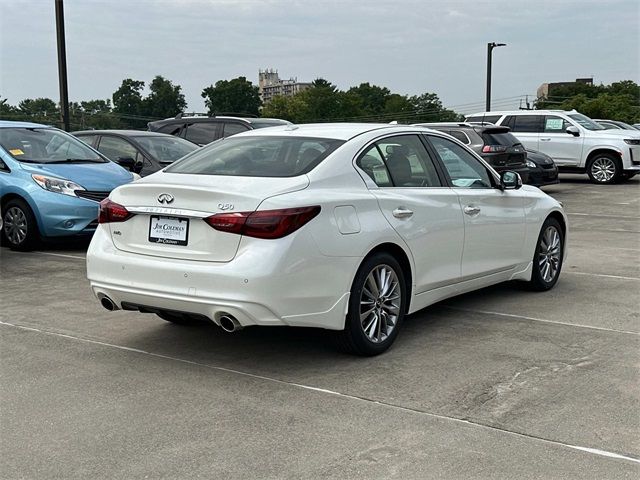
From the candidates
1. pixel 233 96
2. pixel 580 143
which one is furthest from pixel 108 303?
pixel 233 96

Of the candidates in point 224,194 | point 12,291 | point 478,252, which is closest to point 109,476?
point 224,194

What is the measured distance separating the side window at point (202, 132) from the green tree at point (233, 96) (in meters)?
52.5

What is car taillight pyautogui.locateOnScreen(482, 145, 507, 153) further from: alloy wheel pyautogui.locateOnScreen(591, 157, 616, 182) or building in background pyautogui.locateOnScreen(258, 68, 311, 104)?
building in background pyautogui.locateOnScreen(258, 68, 311, 104)

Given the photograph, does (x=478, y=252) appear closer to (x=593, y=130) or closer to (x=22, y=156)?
(x=22, y=156)

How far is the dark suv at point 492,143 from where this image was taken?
15461mm

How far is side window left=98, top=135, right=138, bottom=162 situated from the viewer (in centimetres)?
1238

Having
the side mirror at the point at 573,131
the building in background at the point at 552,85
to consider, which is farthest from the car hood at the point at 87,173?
the building in background at the point at 552,85

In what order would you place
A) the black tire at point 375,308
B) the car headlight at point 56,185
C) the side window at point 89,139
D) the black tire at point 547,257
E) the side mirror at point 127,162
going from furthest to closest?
the side window at point 89,139
the side mirror at point 127,162
the car headlight at point 56,185
the black tire at point 547,257
the black tire at point 375,308

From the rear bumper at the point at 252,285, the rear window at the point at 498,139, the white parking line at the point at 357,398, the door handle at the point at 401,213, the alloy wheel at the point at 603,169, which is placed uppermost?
the rear window at the point at 498,139

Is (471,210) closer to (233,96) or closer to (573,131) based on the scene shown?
(573,131)

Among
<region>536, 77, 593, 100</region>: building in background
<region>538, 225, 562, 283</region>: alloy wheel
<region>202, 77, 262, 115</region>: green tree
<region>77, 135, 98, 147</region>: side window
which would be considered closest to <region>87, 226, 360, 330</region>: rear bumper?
<region>538, 225, 562, 283</region>: alloy wheel

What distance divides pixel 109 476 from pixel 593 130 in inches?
790

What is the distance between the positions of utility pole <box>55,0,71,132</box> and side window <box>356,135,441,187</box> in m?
15.9

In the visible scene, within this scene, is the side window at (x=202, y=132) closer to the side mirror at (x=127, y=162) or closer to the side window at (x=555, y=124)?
the side mirror at (x=127, y=162)
